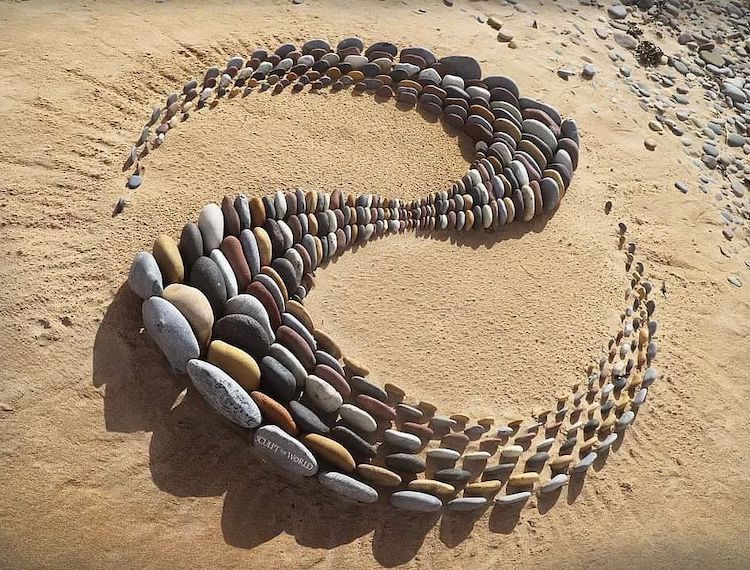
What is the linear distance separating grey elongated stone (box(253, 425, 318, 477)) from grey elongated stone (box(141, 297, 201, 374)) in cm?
50

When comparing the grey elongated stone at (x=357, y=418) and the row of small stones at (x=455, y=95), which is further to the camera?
the row of small stones at (x=455, y=95)

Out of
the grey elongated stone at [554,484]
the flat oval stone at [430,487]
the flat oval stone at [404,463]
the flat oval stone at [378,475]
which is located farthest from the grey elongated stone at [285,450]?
the grey elongated stone at [554,484]

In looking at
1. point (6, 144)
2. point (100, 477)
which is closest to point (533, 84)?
point (6, 144)

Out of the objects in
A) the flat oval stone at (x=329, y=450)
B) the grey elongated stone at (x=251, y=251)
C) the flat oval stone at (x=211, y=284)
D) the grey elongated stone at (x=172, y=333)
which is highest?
the grey elongated stone at (x=251, y=251)

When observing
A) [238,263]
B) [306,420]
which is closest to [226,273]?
[238,263]

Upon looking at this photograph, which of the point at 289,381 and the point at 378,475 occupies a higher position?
the point at 289,381

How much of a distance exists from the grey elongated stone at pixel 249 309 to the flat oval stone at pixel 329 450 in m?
0.56

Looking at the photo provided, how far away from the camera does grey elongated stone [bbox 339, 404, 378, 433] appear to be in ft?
11.5

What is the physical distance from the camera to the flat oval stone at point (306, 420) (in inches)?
134

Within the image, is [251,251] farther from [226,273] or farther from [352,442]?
[352,442]

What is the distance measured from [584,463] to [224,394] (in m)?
1.88

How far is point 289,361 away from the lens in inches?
139

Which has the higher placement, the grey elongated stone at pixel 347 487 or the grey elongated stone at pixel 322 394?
the grey elongated stone at pixel 322 394

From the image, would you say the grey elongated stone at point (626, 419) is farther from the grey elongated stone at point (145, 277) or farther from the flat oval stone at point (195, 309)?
the grey elongated stone at point (145, 277)
